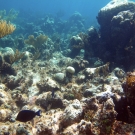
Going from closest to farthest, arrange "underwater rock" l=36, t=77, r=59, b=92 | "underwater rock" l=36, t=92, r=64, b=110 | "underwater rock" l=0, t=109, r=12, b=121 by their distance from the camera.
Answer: "underwater rock" l=0, t=109, r=12, b=121
"underwater rock" l=36, t=92, r=64, b=110
"underwater rock" l=36, t=77, r=59, b=92

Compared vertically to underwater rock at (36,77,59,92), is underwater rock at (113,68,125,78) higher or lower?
higher

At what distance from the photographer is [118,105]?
409cm

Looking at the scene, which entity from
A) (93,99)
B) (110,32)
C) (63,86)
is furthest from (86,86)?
(110,32)

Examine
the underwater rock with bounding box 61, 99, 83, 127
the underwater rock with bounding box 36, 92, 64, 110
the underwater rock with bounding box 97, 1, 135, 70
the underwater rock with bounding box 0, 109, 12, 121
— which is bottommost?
the underwater rock with bounding box 61, 99, 83, 127

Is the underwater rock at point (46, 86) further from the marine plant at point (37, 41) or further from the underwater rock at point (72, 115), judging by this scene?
the marine plant at point (37, 41)

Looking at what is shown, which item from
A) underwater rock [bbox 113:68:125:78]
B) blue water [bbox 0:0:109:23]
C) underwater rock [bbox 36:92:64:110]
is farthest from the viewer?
blue water [bbox 0:0:109:23]

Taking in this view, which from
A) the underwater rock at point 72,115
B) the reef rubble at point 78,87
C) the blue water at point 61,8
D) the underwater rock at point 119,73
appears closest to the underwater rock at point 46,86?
the reef rubble at point 78,87

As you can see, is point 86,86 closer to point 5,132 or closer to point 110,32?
point 5,132

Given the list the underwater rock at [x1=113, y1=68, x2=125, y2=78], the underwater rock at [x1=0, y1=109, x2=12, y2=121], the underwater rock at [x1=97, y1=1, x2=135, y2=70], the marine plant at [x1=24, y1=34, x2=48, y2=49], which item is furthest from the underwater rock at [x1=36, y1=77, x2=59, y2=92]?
the marine plant at [x1=24, y1=34, x2=48, y2=49]

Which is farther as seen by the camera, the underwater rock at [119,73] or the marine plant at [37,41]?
the marine plant at [37,41]

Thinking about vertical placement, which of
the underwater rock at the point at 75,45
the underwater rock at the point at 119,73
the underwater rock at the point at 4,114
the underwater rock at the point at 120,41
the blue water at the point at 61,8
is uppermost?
the blue water at the point at 61,8

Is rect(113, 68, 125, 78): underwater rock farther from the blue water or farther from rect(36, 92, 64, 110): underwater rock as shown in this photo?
the blue water

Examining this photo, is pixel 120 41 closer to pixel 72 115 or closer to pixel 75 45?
pixel 75 45

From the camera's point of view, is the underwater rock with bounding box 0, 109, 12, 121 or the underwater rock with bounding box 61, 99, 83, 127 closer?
the underwater rock with bounding box 61, 99, 83, 127
